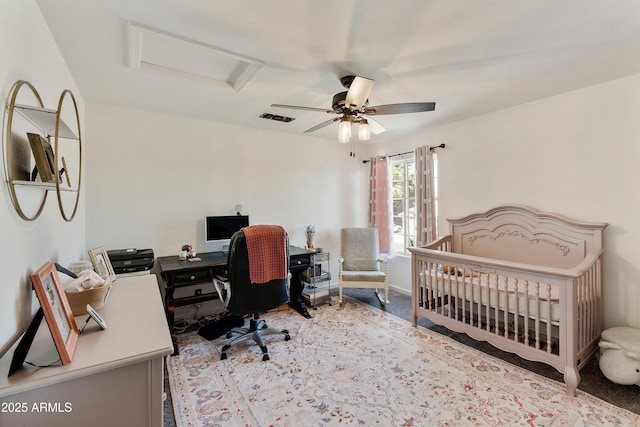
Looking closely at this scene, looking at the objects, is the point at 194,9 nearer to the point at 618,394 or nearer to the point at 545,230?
the point at 545,230

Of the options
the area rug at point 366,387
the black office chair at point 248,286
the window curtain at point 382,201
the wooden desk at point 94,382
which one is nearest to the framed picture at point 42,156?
the wooden desk at point 94,382

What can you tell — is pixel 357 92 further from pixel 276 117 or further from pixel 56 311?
pixel 56 311

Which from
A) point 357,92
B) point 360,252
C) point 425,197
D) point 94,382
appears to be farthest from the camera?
point 360,252

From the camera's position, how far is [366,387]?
2104 millimetres

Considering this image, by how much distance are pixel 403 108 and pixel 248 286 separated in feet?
6.30

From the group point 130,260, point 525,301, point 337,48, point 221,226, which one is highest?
point 337,48

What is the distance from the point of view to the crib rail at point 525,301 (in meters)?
2.04

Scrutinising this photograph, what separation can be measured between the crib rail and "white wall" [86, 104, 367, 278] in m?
1.87

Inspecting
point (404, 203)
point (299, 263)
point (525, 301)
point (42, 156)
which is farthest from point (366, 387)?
point (404, 203)

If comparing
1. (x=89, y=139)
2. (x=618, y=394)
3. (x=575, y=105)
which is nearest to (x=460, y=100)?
(x=575, y=105)

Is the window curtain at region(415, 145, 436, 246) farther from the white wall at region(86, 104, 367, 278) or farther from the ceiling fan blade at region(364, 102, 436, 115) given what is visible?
the ceiling fan blade at region(364, 102, 436, 115)

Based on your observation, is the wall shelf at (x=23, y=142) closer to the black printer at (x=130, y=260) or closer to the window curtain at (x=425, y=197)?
the black printer at (x=130, y=260)

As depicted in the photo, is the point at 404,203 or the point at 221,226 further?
the point at 404,203

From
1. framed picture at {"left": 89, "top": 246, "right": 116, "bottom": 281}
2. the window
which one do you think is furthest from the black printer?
the window
